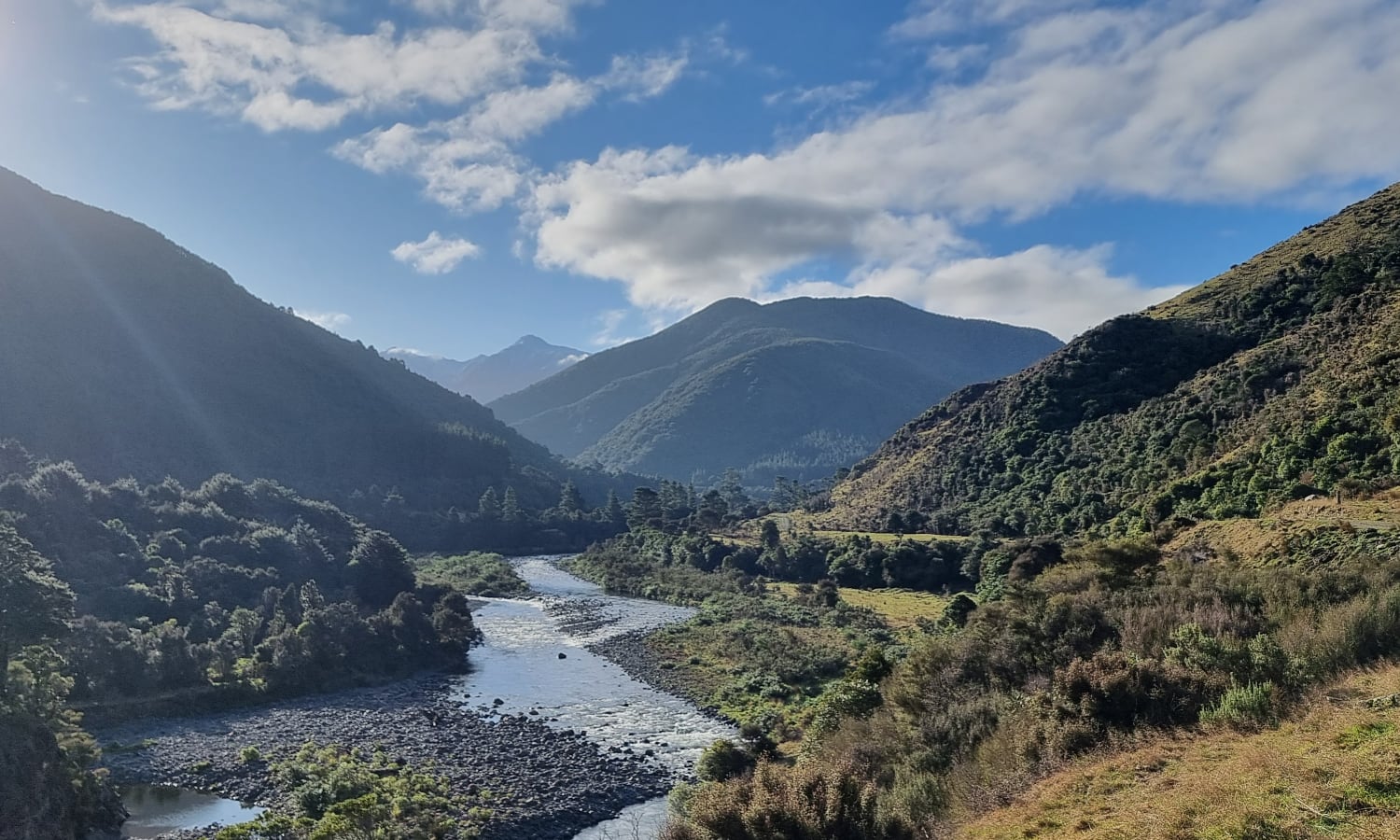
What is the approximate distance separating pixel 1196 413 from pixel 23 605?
71.8 meters

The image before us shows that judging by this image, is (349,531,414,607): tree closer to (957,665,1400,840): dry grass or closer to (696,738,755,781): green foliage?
(696,738,755,781): green foliage

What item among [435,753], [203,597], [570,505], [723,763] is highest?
[570,505]

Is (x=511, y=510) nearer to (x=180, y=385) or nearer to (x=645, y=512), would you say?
(x=645, y=512)

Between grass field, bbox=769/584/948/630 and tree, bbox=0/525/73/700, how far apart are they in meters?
45.6

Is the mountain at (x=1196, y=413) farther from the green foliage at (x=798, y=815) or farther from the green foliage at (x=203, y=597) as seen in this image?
the green foliage at (x=203, y=597)

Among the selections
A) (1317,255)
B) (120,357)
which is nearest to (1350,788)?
(1317,255)

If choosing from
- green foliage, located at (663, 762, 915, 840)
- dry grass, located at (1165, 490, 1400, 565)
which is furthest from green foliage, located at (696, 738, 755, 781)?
dry grass, located at (1165, 490, 1400, 565)

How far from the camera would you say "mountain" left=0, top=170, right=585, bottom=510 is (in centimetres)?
10588

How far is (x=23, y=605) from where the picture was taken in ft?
90.0

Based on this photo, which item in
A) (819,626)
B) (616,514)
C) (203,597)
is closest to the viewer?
(203,597)

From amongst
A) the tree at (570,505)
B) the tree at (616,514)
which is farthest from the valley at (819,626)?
the tree at (570,505)

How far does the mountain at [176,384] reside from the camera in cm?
10588

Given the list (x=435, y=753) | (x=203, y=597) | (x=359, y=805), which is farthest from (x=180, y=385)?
(x=359, y=805)

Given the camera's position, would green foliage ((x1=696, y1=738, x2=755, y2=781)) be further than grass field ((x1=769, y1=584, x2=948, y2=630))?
No
